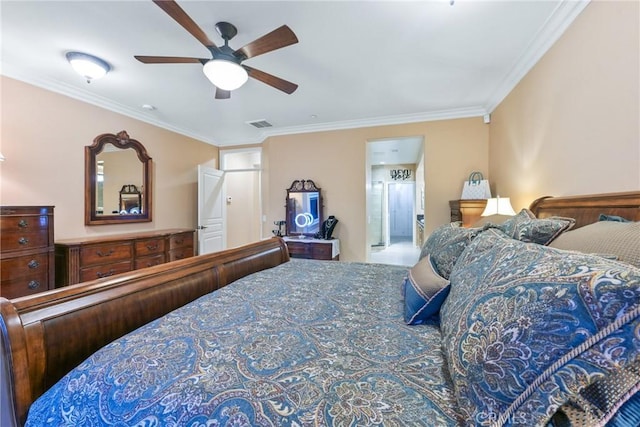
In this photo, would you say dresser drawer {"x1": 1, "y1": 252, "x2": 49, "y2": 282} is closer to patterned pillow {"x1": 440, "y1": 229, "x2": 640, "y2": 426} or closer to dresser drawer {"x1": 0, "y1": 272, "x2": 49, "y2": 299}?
dresser drawer {"x1": 0, "y1": 272, "x2": 49, "y2": 299}

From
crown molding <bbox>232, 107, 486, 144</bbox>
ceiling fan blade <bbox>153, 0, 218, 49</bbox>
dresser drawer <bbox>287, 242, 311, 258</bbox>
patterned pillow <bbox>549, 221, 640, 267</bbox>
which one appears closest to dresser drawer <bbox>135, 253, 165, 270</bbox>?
dresser drawer <bbox>287, 242, 311, 258</bbox>

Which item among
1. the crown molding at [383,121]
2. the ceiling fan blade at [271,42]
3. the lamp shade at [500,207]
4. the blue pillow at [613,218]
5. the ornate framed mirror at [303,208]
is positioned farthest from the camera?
the ornate framed mirror at [303,208]

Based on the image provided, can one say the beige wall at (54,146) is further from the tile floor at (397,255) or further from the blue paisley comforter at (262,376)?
the tile floor at (397,255)

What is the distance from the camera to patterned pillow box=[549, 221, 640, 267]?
0.88 metres

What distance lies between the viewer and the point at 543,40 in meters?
2.15

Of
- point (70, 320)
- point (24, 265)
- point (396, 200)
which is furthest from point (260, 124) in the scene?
point (396, 200)

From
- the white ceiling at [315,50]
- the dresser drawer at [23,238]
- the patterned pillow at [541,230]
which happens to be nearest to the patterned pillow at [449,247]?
the patterned pillow at [541,230]

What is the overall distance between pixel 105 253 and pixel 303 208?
276 cm

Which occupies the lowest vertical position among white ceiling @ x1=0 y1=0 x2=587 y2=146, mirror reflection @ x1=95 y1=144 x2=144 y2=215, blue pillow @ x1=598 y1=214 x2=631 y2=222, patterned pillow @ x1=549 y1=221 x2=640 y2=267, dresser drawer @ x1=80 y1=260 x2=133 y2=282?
dresser drawer @ x1=80 y1=260 x2=133 y2=282

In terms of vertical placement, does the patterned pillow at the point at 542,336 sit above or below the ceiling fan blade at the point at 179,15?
below

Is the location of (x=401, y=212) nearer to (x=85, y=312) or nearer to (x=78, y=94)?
(x=78, y=94)

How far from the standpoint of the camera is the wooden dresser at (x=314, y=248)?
13.3ft

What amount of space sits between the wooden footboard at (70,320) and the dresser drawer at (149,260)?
2.36 m

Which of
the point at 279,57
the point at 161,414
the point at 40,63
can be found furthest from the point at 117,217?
the point at 161,414
